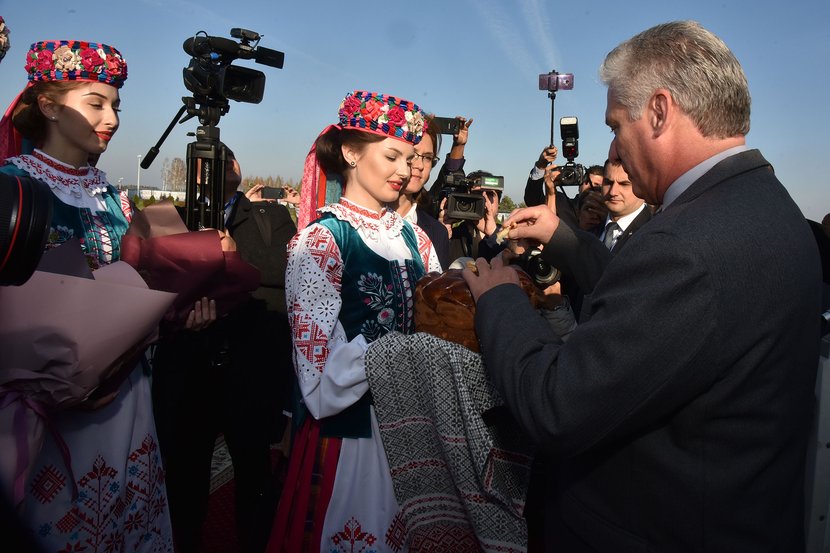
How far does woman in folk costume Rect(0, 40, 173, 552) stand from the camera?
1.77 metres

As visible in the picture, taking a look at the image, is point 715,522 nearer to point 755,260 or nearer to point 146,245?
point 755,260

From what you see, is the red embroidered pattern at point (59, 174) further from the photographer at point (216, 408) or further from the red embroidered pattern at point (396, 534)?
the red embroidered pattern at point (396, 534)

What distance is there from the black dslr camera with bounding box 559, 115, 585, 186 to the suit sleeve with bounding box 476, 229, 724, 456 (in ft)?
12.2

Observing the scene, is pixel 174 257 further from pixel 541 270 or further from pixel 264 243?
pixel 264 243

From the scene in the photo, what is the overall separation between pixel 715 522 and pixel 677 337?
40 centimetres

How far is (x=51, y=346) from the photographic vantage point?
5.10ft

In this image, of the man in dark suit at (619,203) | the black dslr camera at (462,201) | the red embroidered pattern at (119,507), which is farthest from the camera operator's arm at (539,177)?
the red embroidered pattern at (119,507)

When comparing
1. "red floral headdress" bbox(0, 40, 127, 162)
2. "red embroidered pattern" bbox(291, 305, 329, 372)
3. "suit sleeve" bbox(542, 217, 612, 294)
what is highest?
"red floral headdress" bbox(0, 40, 127, 162)

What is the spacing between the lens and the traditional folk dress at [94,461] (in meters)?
1.75

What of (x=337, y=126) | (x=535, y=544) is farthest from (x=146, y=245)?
(x=535, y=544)

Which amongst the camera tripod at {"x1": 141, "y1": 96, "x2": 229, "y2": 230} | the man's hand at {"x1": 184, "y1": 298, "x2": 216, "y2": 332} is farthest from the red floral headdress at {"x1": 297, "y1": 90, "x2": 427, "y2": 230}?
the man's hand at {"x1": 184, "y1": 298, "x2": 216, "y2": 332}

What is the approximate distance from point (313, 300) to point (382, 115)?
0.78m

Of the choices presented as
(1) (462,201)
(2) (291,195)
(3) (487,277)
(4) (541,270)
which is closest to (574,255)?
(4) (541,270)

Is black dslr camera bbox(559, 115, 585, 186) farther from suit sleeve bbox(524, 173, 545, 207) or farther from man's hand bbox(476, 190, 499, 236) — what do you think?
man's hand bbox(476, 190, 499, 236)
